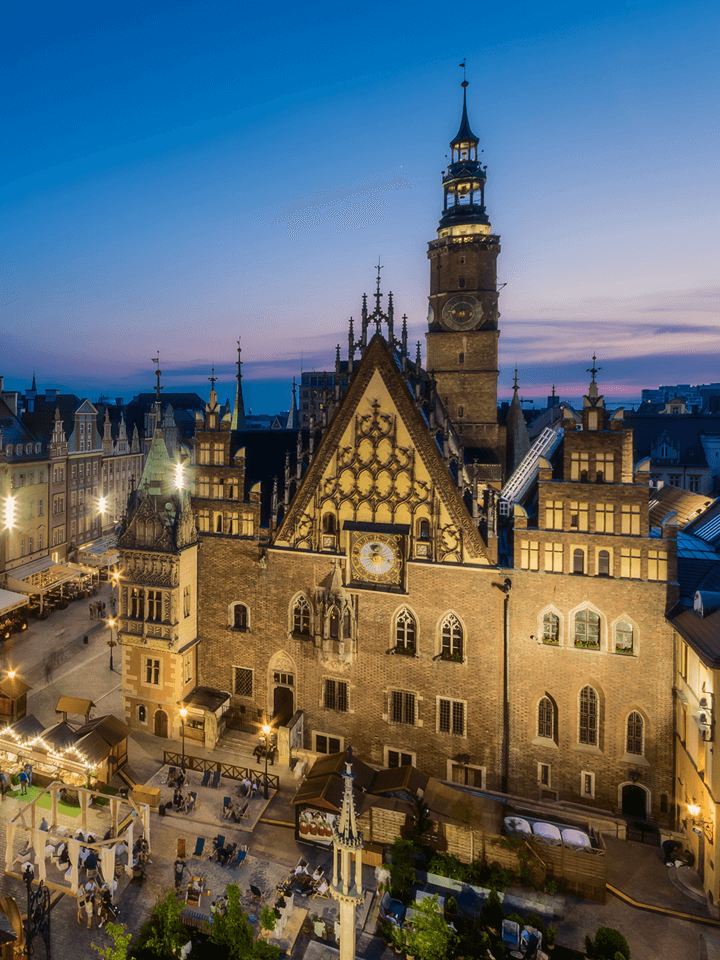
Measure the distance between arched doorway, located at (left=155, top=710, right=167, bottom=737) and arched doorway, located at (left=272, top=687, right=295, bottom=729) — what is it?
5.95m

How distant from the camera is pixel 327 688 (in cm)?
2791

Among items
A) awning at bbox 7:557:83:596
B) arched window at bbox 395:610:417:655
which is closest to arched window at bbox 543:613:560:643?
arched window at bbox 395:610:417:655

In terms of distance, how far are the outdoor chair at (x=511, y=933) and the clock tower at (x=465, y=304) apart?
27218 mm

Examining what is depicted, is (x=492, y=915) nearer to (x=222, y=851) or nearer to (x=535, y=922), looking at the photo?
(x=535, y=922)

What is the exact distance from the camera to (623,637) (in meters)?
23.6

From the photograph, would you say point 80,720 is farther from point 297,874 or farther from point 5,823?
point 297,874

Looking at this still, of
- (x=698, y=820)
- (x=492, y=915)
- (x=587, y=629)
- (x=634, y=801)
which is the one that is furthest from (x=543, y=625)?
(x=492, y=915)

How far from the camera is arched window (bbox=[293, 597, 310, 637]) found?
92.1 ft

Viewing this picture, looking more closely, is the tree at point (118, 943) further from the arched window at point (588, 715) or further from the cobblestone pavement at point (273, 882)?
the arched window at point (588, 715)

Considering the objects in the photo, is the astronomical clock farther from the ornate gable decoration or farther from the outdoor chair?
the outdoor chair

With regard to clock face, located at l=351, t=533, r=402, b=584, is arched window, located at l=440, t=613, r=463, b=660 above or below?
below

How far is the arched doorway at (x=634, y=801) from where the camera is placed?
77.9ft

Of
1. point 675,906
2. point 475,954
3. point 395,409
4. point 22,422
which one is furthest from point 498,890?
point 22,422

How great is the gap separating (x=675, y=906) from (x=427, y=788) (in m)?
9.26
